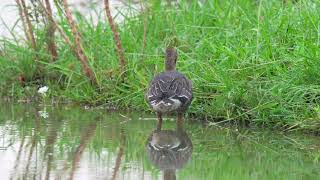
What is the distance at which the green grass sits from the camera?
9.42 m

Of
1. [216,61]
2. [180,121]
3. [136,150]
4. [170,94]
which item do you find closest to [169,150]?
[136,150]

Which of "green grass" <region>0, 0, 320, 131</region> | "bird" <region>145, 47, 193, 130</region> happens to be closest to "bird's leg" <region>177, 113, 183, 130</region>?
"bird" <region>145, 47, 193, 130</region>

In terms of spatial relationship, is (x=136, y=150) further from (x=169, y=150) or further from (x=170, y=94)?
(x=170, y=94)

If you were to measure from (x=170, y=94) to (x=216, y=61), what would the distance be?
1.01 m

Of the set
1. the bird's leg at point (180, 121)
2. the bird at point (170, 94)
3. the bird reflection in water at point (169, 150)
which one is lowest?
the bird reflection in water at point (169, 150)

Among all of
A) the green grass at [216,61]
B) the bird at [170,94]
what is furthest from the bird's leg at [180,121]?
the green grass at [216,61]

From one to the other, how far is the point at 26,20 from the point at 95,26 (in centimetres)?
94

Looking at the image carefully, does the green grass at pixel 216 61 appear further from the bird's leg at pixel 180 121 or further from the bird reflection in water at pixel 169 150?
the bird reflection in water at pixel 169 150

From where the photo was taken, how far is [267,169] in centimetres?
765

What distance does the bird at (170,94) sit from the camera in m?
9.48

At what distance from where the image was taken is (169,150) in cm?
846

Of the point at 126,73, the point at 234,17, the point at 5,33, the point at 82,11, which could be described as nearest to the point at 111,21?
the point at 126,73

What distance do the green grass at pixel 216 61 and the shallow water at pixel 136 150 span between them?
29 cm

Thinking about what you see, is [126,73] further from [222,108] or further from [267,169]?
[267,169]
